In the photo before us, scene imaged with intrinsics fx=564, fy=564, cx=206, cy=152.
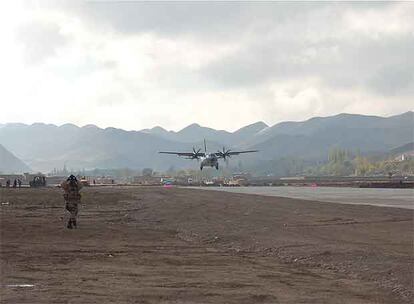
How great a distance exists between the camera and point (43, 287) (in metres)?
10.1

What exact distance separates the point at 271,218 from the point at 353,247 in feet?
33.2

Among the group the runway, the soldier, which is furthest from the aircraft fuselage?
the soldier

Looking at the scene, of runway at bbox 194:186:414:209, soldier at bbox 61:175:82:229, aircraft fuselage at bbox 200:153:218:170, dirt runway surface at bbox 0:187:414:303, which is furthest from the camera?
aircraft fuselage at bbox 200:153:218:170

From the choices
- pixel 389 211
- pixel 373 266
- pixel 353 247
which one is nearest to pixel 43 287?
pixel 373 266

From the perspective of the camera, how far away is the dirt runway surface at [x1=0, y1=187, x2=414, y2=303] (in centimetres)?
967

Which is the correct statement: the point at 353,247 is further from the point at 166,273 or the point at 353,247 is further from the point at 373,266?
the point at 166,273

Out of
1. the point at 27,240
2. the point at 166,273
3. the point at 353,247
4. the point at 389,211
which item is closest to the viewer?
the point at 166,273

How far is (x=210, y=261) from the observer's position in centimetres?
1349

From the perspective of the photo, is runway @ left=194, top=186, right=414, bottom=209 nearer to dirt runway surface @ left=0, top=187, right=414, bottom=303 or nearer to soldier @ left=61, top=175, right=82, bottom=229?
dirt runway surface @ left=0, top=187, right=414, bottom=303

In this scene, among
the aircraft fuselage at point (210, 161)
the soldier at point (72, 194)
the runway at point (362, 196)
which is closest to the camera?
the soldier at point (72, 194)

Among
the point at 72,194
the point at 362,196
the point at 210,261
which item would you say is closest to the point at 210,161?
the point at 362,196

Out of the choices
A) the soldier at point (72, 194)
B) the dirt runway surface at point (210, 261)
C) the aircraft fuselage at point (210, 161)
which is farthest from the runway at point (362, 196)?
the aircraft fuselage at point (210, 161)

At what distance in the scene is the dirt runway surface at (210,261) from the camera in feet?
31.7

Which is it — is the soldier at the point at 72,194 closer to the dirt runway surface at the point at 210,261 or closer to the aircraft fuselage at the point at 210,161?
the dirt runway surface at the point at 210,261
